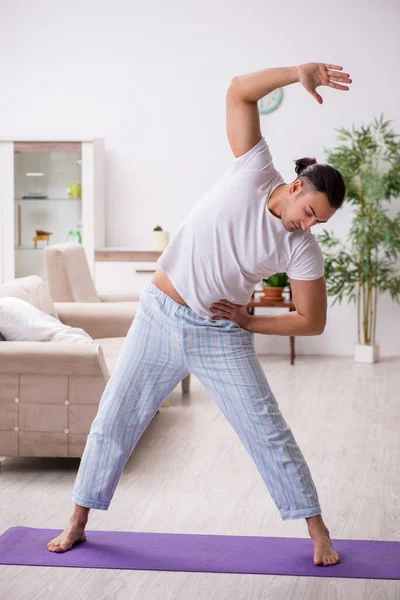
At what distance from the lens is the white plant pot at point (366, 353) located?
245 inches

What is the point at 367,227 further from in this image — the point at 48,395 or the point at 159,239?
the point at 48,395

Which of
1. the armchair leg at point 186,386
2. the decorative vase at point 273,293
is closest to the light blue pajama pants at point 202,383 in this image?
the armchair leg at point 186,386

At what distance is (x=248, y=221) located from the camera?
7.75ft

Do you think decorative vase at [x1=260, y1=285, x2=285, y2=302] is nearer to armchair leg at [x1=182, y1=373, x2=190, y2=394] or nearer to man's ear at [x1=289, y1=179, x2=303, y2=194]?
armchair leg at [x1=182, y1=373, x2=190, y2=394]

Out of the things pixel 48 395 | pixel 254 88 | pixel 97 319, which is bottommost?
pixel 48 395

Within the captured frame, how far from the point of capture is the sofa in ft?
11.0

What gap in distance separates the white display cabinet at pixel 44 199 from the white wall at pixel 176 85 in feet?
1.23

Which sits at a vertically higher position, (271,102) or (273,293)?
(271,102)

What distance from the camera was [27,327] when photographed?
360 cm

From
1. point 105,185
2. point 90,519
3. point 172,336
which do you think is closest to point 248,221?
point 172,336

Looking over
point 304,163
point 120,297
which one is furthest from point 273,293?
point 304,163

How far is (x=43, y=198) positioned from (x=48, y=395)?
3.27 metres

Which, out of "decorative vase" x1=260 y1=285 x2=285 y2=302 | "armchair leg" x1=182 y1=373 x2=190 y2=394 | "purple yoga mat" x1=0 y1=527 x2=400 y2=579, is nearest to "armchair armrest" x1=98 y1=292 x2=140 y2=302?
"armchair leg" x1=182 y1=373 x2=190 y2=394

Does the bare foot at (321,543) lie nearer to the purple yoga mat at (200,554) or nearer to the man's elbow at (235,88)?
the purple yoga mat at (200,554)
